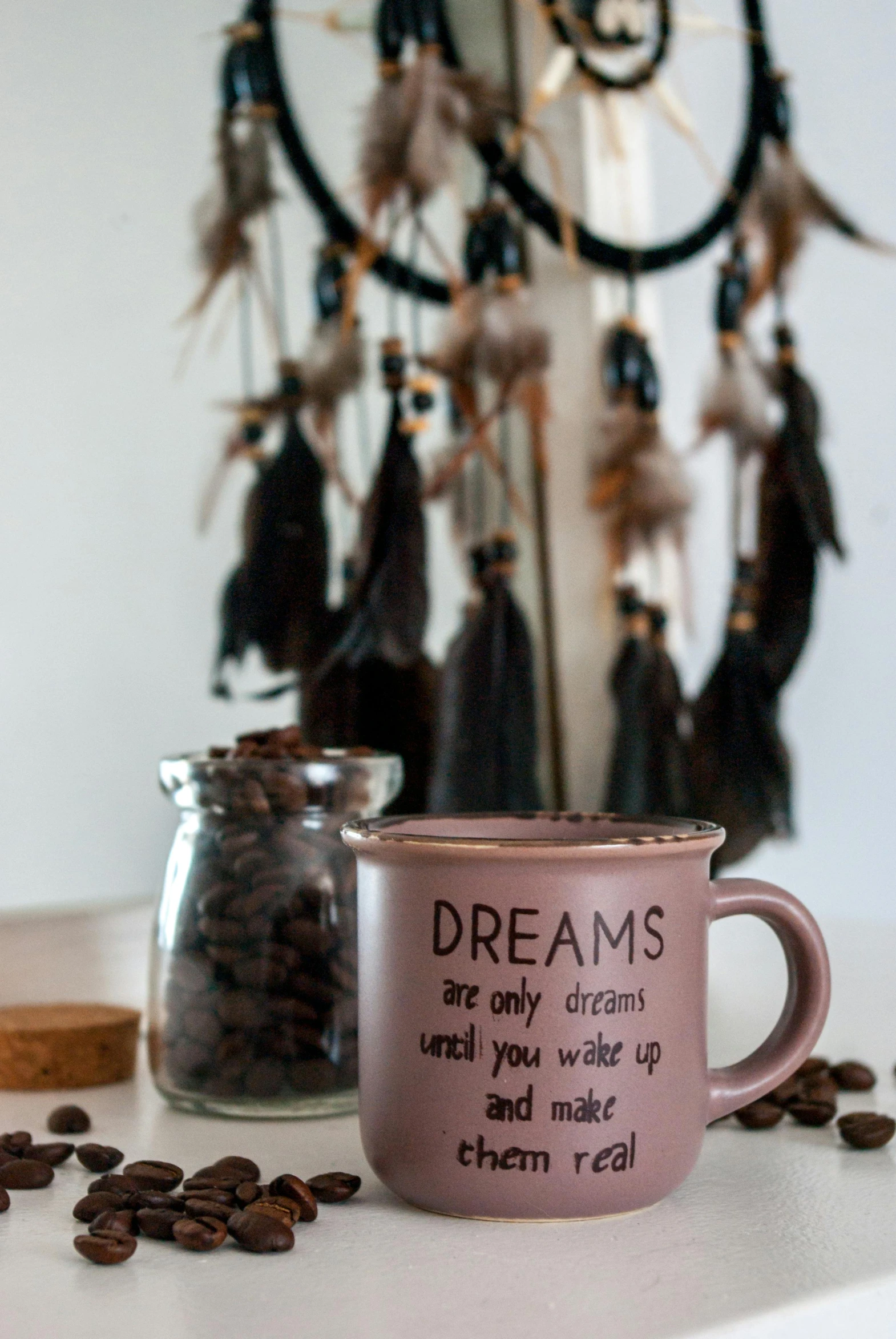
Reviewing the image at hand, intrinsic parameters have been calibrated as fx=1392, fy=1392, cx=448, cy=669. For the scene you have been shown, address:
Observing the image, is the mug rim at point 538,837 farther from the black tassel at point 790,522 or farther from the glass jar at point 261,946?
the black tassel at point 790,522

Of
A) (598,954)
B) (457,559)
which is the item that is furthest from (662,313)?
(598,954)

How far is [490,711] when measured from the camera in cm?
78

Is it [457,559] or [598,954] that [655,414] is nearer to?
[457,559]

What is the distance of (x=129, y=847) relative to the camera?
0.71 metres

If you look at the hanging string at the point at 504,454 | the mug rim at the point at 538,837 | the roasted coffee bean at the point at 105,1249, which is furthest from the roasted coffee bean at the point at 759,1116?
the hanging string at the point at 504,454

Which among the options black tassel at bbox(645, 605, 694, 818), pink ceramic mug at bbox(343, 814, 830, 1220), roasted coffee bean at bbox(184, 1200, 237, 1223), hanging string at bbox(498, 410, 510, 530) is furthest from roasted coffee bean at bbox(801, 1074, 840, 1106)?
hanging string at bbox(498, 410, 510, 530)

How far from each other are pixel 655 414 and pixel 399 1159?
1.87 ft

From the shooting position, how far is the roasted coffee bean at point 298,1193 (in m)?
0.37

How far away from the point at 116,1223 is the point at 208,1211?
0.9 inches

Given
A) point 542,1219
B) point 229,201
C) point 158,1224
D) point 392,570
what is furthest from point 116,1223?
point 229,201

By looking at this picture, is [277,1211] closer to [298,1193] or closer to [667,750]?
[298,1193]

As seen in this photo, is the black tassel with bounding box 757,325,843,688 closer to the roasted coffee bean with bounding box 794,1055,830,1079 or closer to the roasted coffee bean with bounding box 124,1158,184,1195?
the roasted coffee bean with bounding box 794,1055,830,1079

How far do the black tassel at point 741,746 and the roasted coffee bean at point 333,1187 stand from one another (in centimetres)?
46

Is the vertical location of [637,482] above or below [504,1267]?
above
